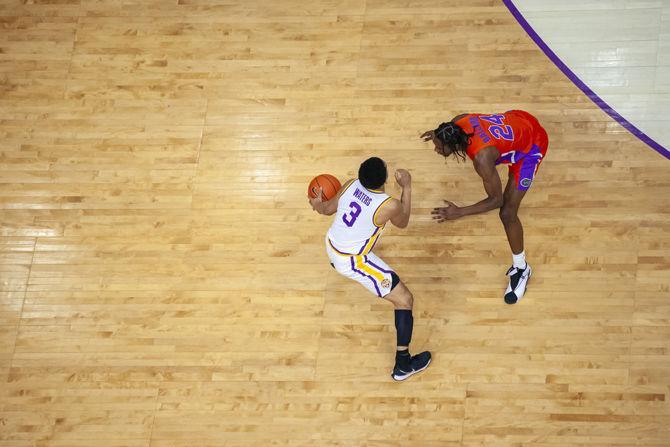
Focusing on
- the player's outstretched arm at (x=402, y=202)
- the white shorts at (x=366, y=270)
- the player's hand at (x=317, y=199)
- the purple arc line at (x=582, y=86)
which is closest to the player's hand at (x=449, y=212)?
the player's outstretched arm at (x=402, y=202)

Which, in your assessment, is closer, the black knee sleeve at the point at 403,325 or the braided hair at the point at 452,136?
the braided hair at the point at 452,136

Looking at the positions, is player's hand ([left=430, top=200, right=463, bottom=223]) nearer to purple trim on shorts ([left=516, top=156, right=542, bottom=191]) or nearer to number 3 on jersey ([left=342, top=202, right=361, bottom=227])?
purple trim on shorts ([left=516, top=156, right=542, bottom=191])

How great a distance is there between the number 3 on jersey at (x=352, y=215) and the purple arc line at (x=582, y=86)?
2484mm

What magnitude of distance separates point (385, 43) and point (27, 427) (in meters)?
4.32

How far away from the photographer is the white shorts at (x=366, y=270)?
5.57 metres

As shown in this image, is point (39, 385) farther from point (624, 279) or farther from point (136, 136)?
point (624, 279)

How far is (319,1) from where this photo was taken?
23.5 feet

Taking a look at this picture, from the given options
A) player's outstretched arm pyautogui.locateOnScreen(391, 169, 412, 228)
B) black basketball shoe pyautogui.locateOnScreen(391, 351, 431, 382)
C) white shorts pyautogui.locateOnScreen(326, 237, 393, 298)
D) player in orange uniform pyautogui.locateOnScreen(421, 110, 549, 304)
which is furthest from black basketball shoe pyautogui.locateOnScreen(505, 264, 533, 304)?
player's outstretched arm pyautogui.locateOnScreen(391, 169, 412, 228)

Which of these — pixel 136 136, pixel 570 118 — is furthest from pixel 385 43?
pixel 136 136

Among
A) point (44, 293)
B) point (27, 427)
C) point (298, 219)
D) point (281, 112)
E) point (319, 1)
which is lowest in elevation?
point (27, 427)

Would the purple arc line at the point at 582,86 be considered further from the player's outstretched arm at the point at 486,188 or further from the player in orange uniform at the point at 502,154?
the player's outstretched arm at the point at 486,188

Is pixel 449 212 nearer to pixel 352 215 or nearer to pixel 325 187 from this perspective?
pixel 352 215

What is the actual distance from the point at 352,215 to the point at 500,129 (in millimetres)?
1200

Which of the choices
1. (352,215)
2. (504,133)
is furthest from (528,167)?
(352,215)
